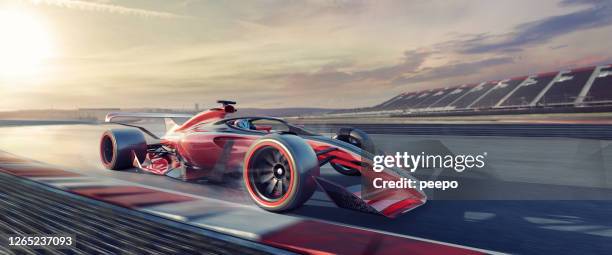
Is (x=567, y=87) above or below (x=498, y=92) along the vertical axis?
above

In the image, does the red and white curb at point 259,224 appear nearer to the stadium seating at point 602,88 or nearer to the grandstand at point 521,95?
the grandstand at point 521,95

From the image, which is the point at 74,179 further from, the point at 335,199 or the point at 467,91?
the point at 467,91

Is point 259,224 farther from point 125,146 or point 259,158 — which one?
point 125,146

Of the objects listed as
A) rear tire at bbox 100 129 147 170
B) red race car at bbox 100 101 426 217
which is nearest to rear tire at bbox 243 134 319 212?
red race car at bbox 100 101 426 217

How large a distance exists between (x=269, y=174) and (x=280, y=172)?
8.4 inches

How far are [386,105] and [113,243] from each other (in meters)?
74.2

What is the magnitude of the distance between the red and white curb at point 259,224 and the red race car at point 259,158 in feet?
0.88

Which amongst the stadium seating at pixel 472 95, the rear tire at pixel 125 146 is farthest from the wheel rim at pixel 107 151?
the stadium seating at pixel 472 95

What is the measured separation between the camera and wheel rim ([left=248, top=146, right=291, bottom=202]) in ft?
14.4

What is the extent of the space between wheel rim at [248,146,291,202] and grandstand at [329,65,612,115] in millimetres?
33669

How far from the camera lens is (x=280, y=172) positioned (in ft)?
14.4

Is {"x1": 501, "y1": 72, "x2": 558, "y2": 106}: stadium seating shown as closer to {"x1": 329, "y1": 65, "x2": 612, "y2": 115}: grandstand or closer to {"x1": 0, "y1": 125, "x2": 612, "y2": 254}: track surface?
{"x1": 329, "y1": 65, "x2": 612, "y2": 115}: grandstand

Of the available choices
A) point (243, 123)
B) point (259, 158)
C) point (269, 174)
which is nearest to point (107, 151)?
point (243, 123)

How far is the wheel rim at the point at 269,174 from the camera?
4.40 metres
